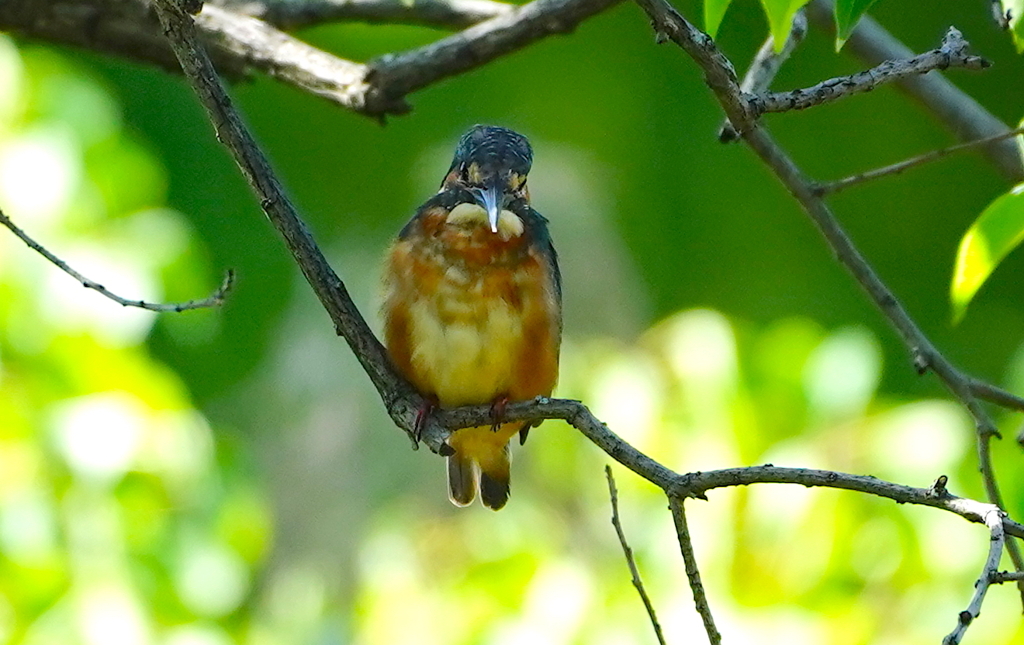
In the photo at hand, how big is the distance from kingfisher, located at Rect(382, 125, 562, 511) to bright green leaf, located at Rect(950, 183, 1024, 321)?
97 centimetres

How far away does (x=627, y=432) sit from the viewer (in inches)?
168

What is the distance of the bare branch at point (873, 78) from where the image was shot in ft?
6.35

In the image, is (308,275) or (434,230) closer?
(308,275)

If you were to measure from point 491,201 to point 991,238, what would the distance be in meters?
1.05

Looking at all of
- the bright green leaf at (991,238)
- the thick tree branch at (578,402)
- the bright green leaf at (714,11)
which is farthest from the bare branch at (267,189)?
the bright green leaf at (991,238)

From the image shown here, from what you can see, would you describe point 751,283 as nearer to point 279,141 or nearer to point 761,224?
point 761,224

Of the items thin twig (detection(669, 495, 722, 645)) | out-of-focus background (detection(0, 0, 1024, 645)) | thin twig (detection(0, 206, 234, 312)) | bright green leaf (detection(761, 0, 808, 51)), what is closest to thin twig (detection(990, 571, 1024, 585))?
thin twig (detection(669, 495, 722, 645))

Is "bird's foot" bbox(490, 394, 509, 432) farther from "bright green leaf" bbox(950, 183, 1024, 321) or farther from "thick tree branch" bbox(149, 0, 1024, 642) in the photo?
"bright green leaf" bbox(950, 183, 1024, 321)

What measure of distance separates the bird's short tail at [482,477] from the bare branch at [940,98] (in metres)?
1.44

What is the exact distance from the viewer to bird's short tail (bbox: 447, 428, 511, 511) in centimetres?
333

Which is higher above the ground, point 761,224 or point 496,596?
point 761,224

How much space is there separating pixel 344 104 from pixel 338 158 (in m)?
4.06

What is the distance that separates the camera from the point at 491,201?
272 centimetres

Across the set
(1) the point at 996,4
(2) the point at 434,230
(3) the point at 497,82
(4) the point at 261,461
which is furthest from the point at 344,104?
(4) the point at 261,461
